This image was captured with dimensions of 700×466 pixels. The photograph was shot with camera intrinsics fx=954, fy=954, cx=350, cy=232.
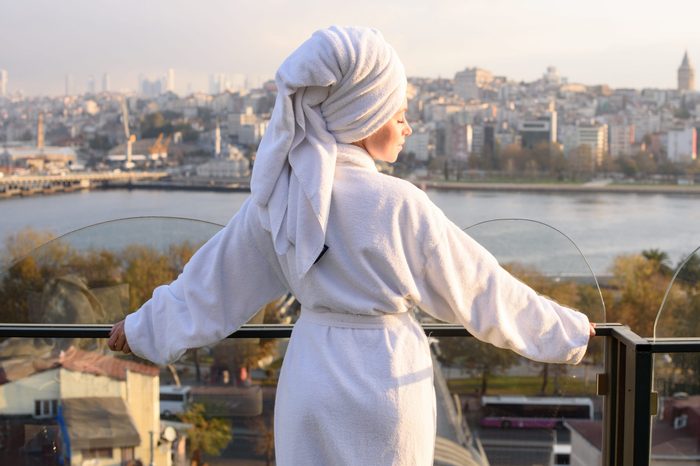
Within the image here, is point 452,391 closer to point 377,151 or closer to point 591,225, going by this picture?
point 377,151

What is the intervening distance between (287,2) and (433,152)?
25.4 ft

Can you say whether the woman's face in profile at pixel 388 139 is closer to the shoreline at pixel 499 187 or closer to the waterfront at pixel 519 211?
the waterfront at pixel 519 211

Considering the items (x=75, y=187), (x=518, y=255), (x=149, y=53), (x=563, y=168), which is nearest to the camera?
(x=518, y=255)

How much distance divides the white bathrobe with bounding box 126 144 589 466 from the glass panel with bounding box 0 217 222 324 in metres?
0.52

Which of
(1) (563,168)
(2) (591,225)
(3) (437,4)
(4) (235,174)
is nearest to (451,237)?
(2) (591,225)

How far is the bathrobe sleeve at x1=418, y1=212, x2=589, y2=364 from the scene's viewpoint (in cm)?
126

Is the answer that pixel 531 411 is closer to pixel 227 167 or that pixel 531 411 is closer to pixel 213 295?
pixel 213 295

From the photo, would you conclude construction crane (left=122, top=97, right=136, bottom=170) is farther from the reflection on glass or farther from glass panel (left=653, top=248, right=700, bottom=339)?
glass panel (left=653, top=248, right=700, bottom=339)

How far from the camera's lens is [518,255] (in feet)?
5.76

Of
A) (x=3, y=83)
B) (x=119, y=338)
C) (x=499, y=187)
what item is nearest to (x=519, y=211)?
(x=499, y=187)

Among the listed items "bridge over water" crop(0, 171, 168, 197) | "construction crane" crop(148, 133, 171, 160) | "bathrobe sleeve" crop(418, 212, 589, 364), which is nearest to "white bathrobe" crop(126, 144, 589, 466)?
"bathrobe sleeve" crop(418, 212, 589, 364)

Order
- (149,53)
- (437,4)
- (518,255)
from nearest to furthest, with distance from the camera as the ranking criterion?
(518,255) → (437,4) → (149,53)

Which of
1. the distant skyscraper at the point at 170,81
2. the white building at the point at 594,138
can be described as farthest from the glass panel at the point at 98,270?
the distant skyscraper at the point at 170,81

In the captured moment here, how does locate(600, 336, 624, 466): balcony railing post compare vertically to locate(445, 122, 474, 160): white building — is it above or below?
below
